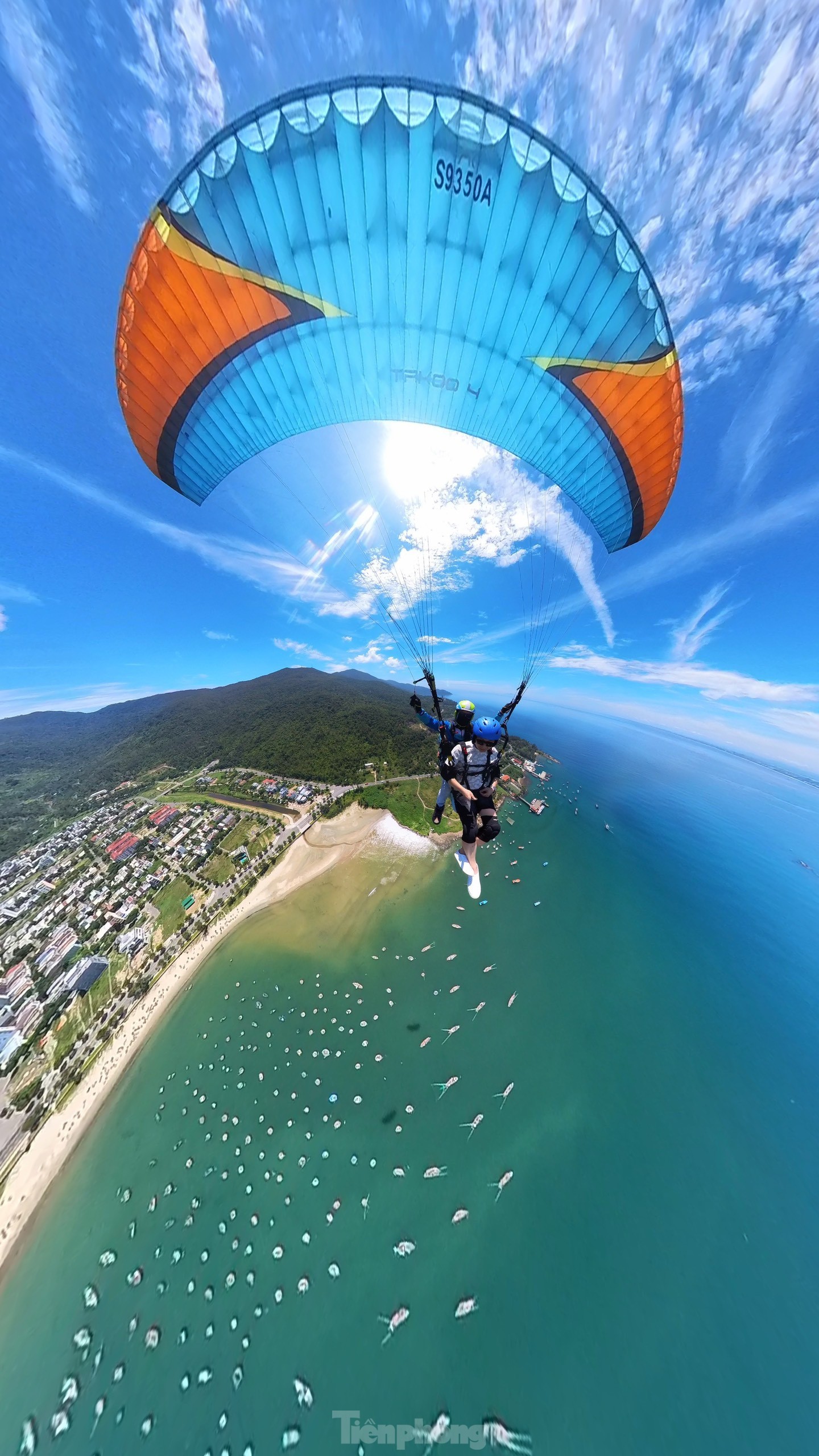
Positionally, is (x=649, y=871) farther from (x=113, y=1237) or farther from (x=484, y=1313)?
(x=113, y=1237)

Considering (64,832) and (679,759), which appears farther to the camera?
(679,759)

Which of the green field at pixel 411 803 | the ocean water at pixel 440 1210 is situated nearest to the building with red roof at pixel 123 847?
the ocean water at pixel 440 1210

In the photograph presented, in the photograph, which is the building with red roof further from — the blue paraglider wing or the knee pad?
the knee pad

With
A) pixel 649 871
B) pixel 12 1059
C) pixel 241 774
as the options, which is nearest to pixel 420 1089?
pixel 12 1059

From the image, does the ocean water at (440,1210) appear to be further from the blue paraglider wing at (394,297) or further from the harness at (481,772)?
the blue paraglider wing at (394,297)

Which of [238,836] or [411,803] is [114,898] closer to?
[238,836]

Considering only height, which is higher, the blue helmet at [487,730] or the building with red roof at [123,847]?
the blue helmet at [487,730]
